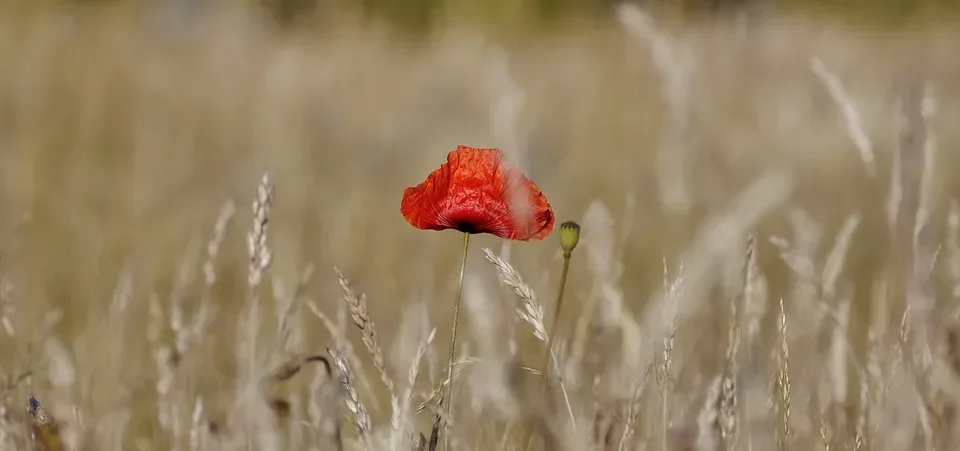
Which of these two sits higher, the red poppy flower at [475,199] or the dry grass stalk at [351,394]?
the red poppy flower at [475,199]

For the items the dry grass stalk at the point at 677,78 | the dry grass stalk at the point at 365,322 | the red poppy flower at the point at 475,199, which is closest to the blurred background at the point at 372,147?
the dry grass stalk at the point at 677,78

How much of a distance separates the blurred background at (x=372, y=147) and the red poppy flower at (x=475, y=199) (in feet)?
0.96

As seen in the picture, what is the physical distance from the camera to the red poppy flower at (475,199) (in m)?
0.71

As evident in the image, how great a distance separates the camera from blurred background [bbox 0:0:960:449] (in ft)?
4.94

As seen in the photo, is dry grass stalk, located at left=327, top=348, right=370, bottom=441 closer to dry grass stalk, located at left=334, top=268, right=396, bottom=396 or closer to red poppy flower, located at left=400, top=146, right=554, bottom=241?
dry grass stalk, located at left=334, top=268, right=396, bottom=396

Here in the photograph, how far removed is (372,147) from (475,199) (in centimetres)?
279

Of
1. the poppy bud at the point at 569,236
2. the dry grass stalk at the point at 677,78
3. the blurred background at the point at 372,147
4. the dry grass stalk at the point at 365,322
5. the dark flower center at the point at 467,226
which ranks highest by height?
the poppy bud at the point at 569,236

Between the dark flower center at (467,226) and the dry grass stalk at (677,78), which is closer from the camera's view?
the dark flower center at (467,226)

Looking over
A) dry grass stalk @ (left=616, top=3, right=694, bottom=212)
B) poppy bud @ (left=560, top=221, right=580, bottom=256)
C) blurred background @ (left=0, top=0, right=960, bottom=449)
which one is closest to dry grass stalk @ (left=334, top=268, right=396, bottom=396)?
poppy bud @ (left=560, top=221, right=580, bottom=256)

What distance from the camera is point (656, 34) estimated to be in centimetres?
142

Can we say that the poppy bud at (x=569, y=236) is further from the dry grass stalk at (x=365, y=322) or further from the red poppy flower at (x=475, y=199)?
the dry grass stalk at (x=365, y=322)

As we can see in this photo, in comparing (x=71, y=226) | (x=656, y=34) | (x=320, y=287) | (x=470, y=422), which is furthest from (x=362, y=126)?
(x=470, y=422)

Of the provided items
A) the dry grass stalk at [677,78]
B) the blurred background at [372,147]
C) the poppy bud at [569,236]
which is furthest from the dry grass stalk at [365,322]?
the dry grass stalk at [677,78]

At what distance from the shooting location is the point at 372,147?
11.4ft
